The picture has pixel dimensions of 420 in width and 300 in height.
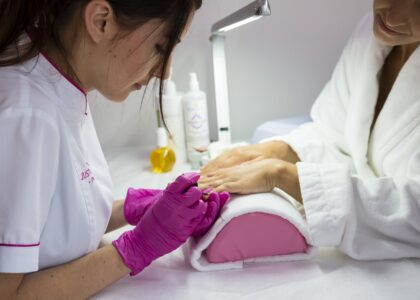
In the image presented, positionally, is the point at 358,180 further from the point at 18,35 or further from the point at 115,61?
the point at 18,35

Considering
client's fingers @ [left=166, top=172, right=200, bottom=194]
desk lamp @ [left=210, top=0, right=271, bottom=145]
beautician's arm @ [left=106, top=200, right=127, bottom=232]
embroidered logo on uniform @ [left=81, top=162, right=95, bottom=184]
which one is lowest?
beautician's arm @ [left=106, top=200, right=127, bottom=232]

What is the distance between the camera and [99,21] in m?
0.65

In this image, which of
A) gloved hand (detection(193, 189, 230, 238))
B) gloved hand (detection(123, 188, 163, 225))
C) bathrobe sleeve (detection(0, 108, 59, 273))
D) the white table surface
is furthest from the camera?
gloved hand (detection(123, 188, 163, 225))

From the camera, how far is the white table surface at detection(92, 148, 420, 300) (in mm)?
681

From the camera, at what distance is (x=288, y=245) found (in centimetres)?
78

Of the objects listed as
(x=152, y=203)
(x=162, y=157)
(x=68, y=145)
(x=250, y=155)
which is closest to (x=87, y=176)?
(x=68, y=145)

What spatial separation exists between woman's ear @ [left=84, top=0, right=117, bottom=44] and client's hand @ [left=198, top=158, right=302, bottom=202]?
0.39 metres

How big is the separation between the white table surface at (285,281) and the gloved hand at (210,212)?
0.25 ft

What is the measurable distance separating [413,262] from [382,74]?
60 cm

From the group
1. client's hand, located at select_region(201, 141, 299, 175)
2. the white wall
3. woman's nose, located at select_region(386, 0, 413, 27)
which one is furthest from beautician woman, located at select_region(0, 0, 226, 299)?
the white wall

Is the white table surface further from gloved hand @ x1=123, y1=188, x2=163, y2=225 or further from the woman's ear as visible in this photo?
the woman's ear

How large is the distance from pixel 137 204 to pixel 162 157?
42cm

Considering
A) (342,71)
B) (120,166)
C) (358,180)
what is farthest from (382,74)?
(120,166)

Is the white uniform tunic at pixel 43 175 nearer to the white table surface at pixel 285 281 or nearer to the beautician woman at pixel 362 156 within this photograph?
the white table surface at pixel 285 281
